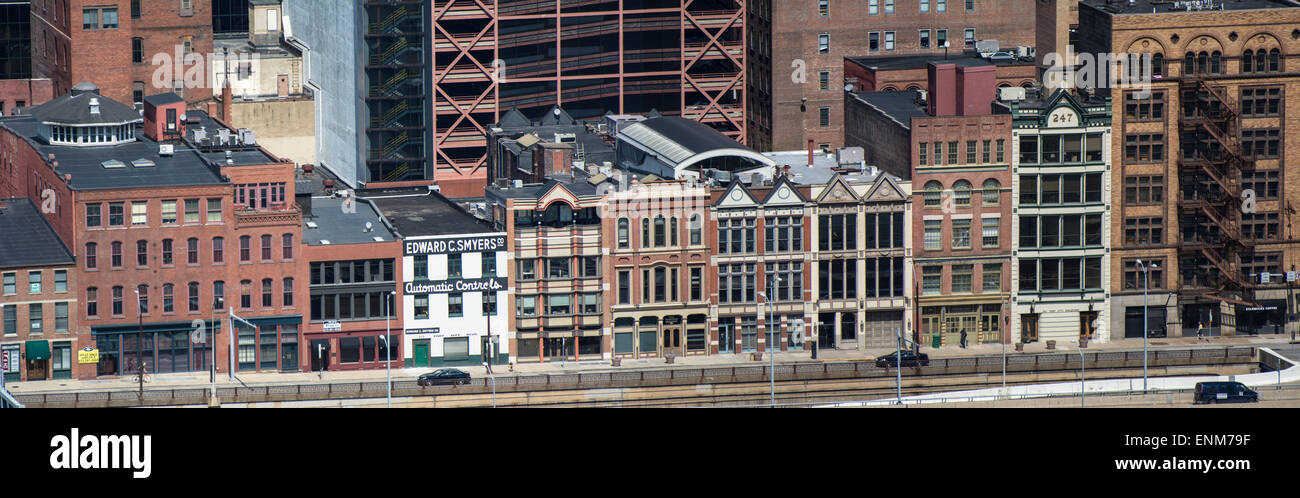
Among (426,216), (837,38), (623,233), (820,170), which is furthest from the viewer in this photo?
(837,38)

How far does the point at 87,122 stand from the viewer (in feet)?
445

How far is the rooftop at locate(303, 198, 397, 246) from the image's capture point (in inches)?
5133

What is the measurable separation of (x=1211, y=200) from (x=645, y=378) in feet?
141

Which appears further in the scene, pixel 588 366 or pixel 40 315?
pixel 588 366

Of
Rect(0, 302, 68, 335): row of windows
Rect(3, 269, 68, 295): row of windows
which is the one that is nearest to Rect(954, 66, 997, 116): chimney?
Rect(3, 269, 68, 295): row of windows

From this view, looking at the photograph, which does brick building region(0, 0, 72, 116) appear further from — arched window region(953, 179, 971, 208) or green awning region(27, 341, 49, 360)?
arched window region(953, 179, 971, 208)

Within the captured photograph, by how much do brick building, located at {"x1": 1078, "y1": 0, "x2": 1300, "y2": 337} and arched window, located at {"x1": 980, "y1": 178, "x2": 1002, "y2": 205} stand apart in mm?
8360

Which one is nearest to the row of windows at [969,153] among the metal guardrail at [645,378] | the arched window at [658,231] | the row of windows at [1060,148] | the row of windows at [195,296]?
the row of windows at [1060,148]

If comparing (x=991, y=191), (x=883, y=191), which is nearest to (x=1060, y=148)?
(x=991, y=191)

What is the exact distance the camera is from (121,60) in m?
172

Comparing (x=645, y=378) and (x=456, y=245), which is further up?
(x=456, y=245)

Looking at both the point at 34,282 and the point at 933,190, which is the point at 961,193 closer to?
the point at 933,190
